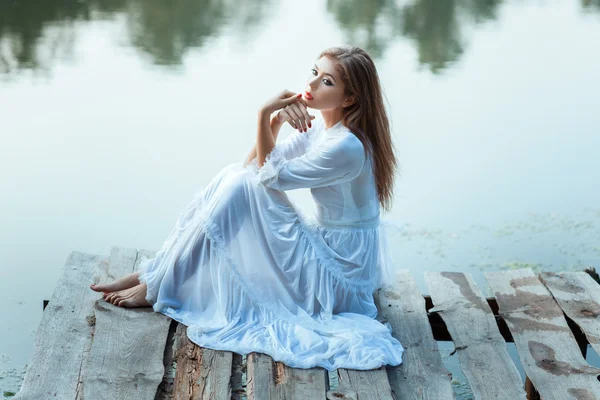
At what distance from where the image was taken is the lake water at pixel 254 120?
4.46 m

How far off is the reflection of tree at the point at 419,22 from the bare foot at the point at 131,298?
5295 millimetres

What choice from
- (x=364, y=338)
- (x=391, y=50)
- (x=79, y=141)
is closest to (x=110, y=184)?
(x=79, y=141)

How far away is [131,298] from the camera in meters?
2.88

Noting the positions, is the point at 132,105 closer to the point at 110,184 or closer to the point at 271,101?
the point at 110,184

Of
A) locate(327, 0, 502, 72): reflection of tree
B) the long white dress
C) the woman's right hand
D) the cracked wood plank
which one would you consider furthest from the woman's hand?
locate(327, 0, 502, 72): reflection of tree

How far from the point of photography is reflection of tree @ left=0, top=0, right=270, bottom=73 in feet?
25.0

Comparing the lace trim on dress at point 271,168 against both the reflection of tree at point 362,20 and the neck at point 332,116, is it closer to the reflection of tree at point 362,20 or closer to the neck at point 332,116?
the neck at point 332,116

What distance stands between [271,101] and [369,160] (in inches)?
14.9

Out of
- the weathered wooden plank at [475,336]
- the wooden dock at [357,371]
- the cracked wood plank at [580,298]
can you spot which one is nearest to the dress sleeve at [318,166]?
the wooden dock at [357,371]

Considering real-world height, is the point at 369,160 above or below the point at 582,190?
above

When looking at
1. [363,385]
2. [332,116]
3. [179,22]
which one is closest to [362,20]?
[179,22]

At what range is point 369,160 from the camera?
284 cm

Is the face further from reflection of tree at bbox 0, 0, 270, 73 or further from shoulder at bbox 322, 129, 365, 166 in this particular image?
reflection of tree at bbox 0, 0, 270, 73

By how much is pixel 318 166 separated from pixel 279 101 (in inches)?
10.7
